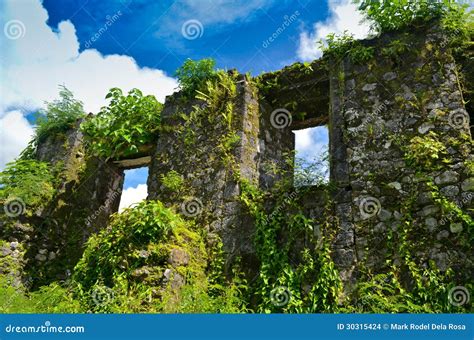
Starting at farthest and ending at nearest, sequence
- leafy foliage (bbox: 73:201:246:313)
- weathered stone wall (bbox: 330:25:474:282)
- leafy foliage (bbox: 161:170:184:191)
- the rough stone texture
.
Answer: leafy foliage (bbox: 161:170:184:191)
the rough stone texture
weathered stone wall (bbox: 330:25:474:282)
leafy foliage (bbox: 73:201:246:313)

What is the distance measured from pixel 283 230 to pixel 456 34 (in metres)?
3.87

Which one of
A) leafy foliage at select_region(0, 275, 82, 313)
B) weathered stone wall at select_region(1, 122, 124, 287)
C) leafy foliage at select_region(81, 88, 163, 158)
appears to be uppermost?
leafy foliage at select_region(81, 88, 163, 158)

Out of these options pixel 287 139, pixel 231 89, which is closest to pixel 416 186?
pixel 287 139

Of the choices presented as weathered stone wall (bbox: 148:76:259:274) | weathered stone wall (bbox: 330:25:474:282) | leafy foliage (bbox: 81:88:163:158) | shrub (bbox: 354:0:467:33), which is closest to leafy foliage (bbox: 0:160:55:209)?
leafy foliage (bbox: 81:88:163:158)

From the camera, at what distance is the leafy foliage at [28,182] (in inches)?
355

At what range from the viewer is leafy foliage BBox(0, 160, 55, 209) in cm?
902

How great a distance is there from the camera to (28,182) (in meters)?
9.30

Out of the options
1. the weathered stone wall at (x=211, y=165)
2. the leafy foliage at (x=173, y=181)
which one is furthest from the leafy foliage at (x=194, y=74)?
the leafy foliage at (x=173, y=181)

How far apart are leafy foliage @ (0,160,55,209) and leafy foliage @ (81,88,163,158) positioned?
145cm

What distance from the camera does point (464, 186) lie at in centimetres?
551

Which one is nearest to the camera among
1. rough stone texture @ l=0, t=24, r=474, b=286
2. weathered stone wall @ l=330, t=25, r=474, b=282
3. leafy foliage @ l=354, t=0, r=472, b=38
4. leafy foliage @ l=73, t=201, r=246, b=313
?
leafy foliage @ l=73, t=201, r=246, b=313

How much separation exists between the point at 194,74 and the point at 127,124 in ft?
5.66

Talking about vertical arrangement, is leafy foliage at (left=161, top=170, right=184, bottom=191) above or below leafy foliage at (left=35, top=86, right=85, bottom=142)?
below

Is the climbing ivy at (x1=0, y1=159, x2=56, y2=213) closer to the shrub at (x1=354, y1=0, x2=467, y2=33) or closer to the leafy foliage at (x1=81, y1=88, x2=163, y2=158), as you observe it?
the leafy foliage at (x1=81, y1=88, x2=163, y2=158)
